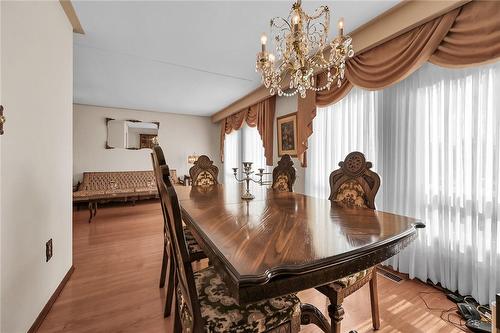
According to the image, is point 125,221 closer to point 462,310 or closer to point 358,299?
point 358,299

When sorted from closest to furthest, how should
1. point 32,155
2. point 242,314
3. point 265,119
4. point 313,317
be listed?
point 242,314, point 313,317, point 32,155, point 265,119

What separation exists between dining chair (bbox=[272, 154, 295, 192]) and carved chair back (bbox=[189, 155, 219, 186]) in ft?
2.62

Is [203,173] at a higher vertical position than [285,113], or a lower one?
lower

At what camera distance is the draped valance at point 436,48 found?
53.1 inches

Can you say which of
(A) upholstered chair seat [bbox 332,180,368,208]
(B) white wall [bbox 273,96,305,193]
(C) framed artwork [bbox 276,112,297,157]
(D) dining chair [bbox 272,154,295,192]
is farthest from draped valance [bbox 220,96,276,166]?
(A) upholstered chair seat [bbox 332,180,368,208]

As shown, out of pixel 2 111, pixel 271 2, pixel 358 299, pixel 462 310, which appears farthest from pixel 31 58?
pixel 462 310

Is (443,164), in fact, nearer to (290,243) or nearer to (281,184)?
(281,184)

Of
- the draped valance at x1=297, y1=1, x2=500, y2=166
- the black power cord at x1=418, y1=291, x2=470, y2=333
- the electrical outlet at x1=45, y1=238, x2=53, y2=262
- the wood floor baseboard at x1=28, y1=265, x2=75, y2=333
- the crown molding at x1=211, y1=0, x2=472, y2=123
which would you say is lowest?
the black power cord at x1=418, y1=291, x2=470, y2=333

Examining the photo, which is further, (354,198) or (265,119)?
(265,119)

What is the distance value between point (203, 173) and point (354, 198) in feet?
5.73

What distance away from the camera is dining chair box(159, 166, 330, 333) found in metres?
0.71

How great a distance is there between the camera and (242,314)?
815 mm

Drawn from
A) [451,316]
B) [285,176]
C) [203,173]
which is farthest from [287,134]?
[451,316]

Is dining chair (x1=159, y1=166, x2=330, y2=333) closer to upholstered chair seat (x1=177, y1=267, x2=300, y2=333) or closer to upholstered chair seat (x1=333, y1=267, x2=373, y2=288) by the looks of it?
upholstered chair seat (x1=177, y1=267, x2=300, y2=333)
